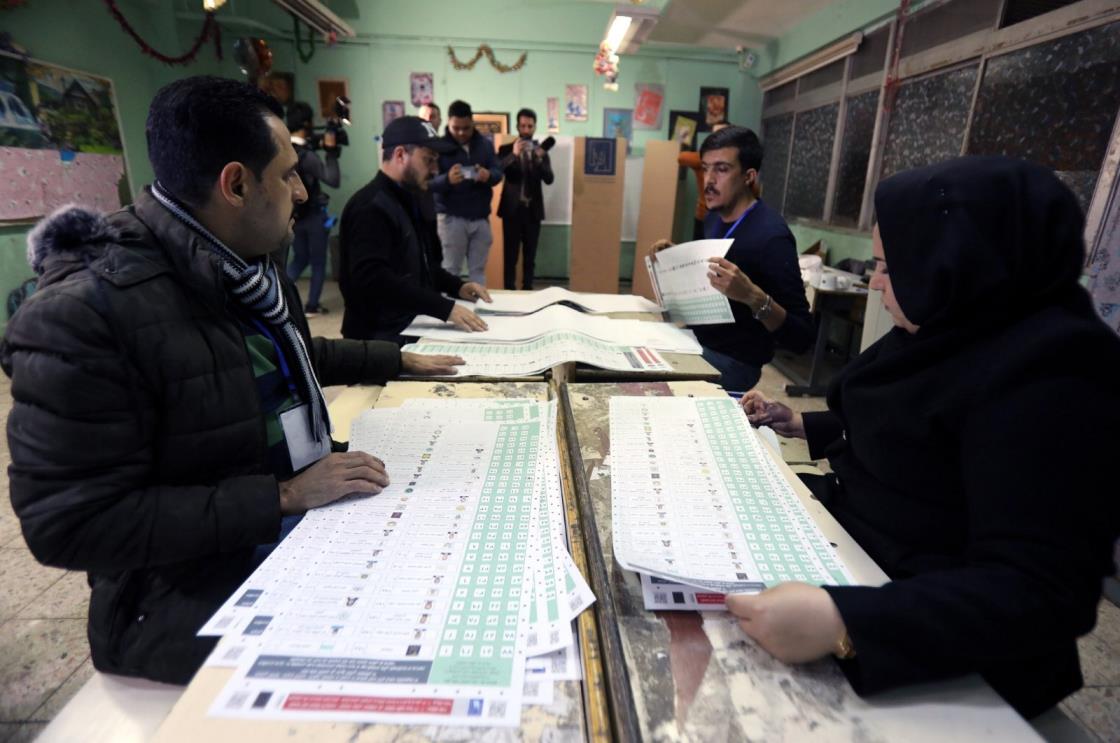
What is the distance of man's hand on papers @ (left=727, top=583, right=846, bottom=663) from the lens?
0.52 metres

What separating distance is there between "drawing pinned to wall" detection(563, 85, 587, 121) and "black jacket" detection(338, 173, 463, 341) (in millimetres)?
4726

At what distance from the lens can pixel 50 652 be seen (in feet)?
4.69

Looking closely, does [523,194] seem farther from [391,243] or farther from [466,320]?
[466,320]

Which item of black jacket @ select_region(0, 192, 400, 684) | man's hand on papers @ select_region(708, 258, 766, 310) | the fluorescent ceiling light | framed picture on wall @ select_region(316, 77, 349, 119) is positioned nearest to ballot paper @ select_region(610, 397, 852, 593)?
black jacket @ select_region(0, 192, 400, 684)

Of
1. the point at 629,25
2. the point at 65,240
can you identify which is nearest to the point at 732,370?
the point at 65,240

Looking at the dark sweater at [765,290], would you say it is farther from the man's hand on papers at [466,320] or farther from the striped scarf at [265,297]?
the striped scarf at [265,297]

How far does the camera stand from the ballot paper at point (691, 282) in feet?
5.42

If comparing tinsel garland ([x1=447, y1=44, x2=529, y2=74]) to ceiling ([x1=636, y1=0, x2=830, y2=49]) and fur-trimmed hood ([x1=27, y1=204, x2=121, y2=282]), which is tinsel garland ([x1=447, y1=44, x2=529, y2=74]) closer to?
ceiling ([x1=636, y1=0, x2=830, y2=49])

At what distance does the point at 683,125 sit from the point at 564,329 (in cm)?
562

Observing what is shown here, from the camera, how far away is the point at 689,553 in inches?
A: 25.2

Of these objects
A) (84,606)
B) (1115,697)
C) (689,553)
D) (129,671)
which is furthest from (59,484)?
(1115,697)

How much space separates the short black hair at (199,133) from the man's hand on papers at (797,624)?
0.91 metres

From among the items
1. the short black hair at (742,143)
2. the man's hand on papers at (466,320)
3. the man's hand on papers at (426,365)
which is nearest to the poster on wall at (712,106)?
the short black hair at (742,143)

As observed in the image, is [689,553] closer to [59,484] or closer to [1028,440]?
[1028,440]
